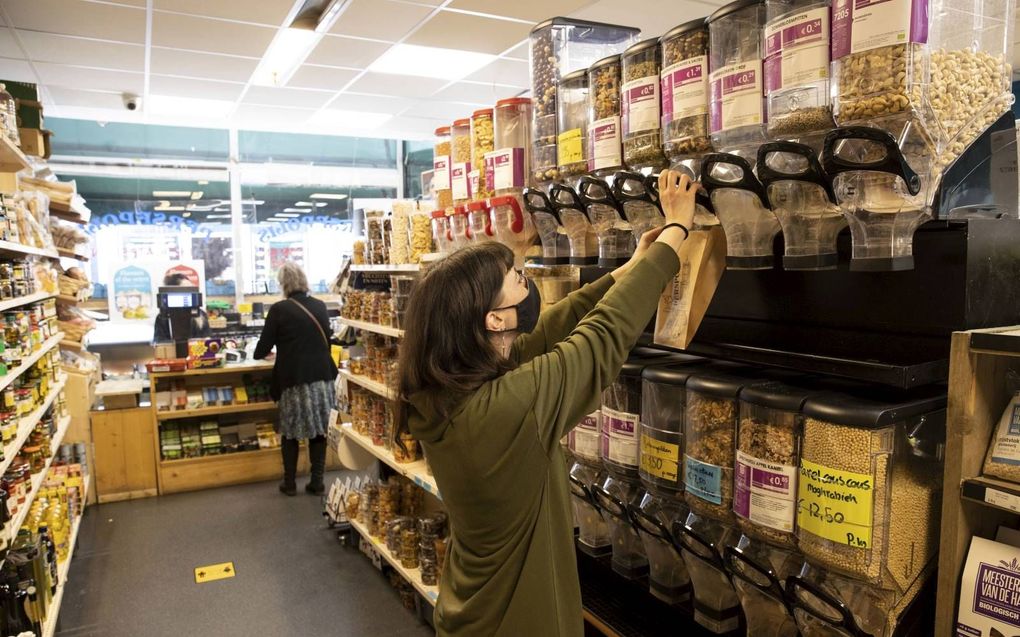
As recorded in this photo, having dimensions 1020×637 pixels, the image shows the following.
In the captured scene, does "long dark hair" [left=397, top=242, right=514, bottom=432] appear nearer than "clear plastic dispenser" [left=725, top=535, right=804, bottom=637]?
No

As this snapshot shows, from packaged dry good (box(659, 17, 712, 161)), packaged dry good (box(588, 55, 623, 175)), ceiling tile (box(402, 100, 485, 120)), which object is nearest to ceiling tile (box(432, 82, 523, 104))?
ceiling tile (box(402, 100, 485, 120))

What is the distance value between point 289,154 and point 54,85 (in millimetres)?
3019

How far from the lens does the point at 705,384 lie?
128 cm

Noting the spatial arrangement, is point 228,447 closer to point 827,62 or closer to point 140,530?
point 140,530

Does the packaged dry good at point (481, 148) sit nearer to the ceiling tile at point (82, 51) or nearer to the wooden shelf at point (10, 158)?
the wooden shelf at point (10, 158)

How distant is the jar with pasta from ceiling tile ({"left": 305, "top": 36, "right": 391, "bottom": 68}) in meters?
4.56

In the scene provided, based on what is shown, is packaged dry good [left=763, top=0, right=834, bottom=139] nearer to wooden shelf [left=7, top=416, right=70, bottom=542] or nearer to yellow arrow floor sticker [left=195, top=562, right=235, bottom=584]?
wooden shelf [left=7, top=416, right=70, bottom=542]

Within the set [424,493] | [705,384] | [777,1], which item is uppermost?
[777,1]

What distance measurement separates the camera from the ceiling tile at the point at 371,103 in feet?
22.3

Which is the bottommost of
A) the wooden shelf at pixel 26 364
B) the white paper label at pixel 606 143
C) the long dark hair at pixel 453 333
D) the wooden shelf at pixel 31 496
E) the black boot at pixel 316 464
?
the black boot at pixel 316 464

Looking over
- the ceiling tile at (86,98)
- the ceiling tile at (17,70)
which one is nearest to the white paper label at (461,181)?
the ceiling tile at (17,70)

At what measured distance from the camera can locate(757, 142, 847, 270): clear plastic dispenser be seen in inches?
40.2

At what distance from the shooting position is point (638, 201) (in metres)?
1.37

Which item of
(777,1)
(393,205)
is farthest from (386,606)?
(777,1)
